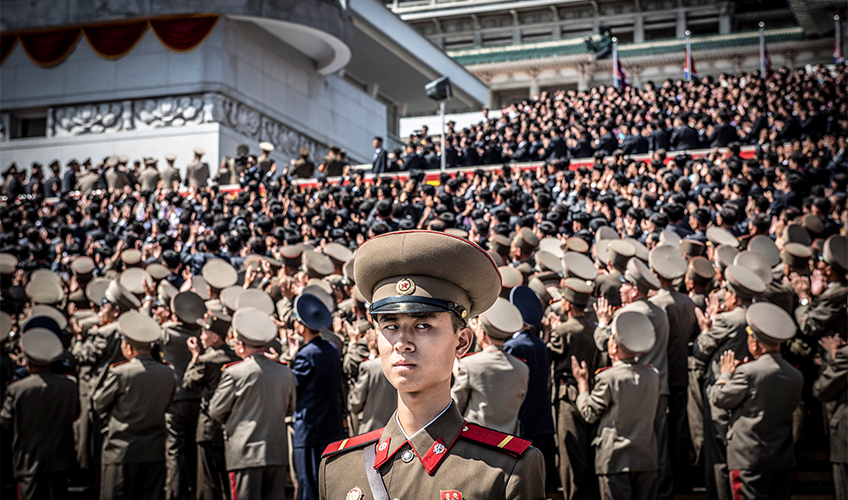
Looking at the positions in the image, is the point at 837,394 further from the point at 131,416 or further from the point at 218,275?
the point at 218,275

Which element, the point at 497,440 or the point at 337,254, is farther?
the point at 337,254

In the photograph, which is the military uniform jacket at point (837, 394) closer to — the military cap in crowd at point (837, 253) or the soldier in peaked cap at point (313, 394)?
the military cap in crowd at point (837, 253)

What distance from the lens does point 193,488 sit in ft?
25.2

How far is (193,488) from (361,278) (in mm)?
5677

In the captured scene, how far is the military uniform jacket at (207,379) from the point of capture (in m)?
6.89

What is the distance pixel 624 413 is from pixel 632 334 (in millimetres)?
542

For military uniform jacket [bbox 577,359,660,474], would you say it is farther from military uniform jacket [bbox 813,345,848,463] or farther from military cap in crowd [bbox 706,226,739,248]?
military cap in crowd [bbox 706,226,739,248]

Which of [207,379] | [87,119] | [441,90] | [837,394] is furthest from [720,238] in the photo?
[87,119]

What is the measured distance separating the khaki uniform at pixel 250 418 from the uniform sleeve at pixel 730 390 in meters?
3.13

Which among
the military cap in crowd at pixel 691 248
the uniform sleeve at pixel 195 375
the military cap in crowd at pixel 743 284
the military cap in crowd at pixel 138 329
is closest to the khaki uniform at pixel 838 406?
the military cap in crowd at pixel 743 284

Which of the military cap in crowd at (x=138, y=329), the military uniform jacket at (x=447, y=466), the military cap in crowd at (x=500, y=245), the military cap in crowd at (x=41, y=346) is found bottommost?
the military uniform jacket at (x=447, y=466)

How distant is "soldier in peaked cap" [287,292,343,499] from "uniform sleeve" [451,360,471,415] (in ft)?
4.04

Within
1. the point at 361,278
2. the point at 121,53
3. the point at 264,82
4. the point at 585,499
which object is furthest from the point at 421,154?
the point at 361,278

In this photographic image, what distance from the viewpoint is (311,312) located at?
684 centimetres
